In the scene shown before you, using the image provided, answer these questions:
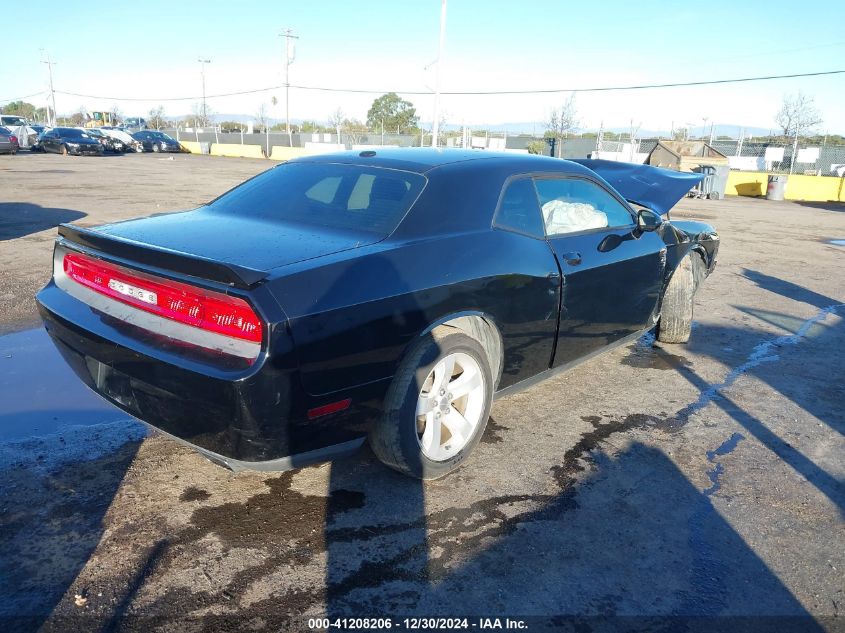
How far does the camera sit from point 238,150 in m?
43.0

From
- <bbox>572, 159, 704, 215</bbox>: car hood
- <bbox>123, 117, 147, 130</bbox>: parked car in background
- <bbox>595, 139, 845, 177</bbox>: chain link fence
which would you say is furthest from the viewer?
<bbox>123, 117, 147, 130</bbox>: parked car in background

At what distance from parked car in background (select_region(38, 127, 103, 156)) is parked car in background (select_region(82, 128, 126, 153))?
6.11 ft

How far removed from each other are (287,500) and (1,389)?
7.51 ft

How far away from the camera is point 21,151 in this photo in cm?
3672

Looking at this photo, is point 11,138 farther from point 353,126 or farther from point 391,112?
point 391,112

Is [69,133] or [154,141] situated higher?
[69,133]

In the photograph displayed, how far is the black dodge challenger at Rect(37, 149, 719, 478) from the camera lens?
2404 mm

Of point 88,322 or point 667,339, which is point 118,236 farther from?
point 667,339

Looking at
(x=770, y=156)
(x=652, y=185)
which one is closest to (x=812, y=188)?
(x=770, y=156)

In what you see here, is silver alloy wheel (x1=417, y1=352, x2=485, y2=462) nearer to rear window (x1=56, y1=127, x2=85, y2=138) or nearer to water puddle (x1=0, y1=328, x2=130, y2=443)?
water puddle (x1=0, y1=328, x2=130, y2=443)

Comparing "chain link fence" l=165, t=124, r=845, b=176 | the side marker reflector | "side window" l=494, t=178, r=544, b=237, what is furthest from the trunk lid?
"chain link fence" l=165, t=124, r=845, b=176

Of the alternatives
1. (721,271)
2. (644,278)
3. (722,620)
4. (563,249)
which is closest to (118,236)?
(563,249)

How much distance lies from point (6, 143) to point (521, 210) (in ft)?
116

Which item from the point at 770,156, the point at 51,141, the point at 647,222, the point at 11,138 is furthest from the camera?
the point at 51,141
